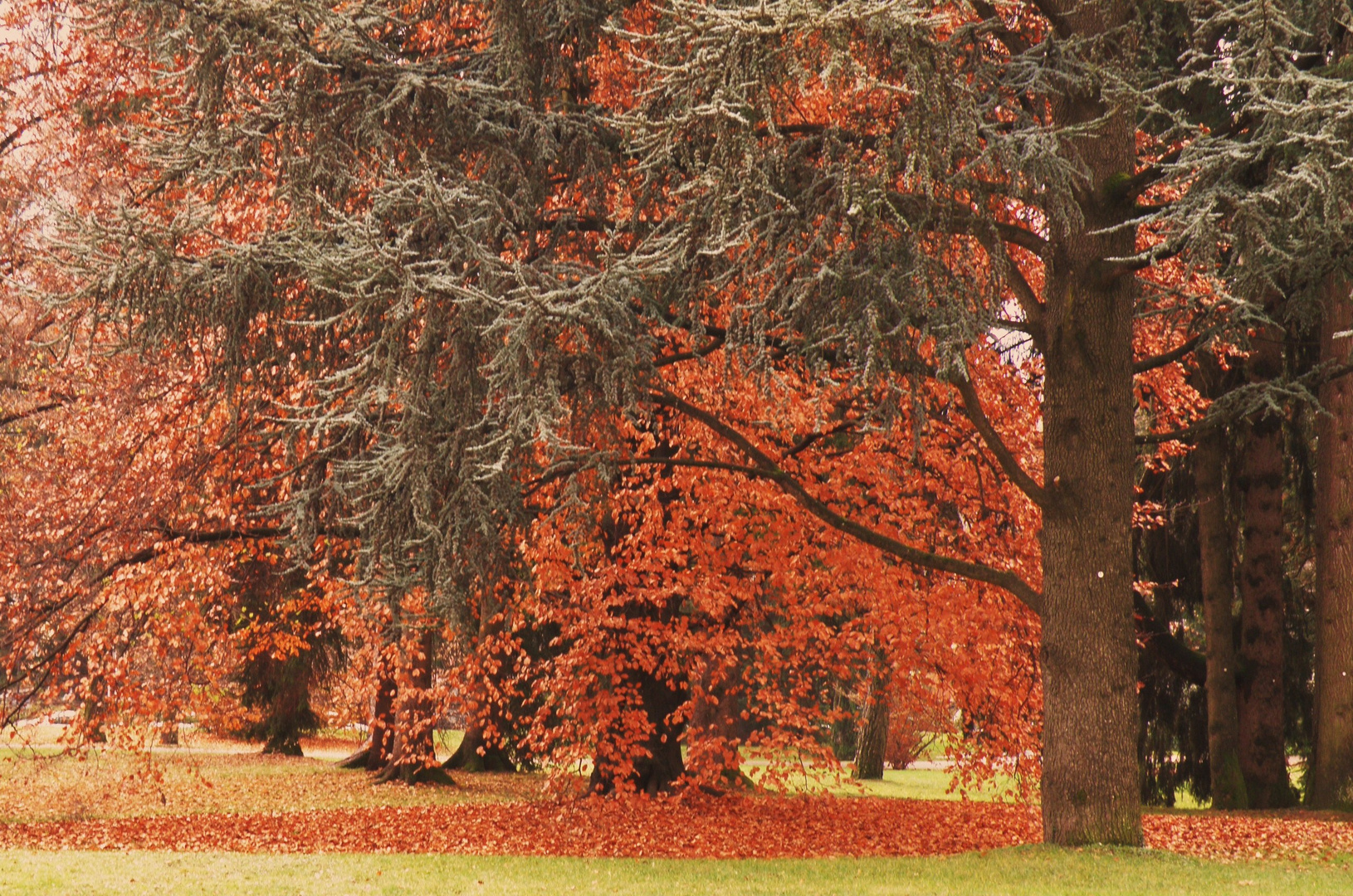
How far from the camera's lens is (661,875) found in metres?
9.35

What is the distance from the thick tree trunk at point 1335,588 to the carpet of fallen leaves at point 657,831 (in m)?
0.78

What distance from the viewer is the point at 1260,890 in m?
7.61

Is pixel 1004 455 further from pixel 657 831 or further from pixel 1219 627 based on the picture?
pixel 1219 627

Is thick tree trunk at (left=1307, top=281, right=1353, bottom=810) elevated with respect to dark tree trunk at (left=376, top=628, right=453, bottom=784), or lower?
elevated

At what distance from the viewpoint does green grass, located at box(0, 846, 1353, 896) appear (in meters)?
7.70

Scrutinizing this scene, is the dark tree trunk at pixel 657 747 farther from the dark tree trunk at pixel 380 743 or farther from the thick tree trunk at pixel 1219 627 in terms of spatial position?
the thick tree trunk at pixel 1219 627

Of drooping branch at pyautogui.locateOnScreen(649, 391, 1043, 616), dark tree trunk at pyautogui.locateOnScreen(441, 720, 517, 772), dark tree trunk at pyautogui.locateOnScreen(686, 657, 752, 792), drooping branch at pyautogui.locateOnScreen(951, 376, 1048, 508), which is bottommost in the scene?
dark tree trunk at pyautogui.locateOnScreen(441, 720, 517, 772)

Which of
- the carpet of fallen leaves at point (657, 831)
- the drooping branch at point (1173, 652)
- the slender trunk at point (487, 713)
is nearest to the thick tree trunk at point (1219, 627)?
the drooping branch at point (1173, 652)

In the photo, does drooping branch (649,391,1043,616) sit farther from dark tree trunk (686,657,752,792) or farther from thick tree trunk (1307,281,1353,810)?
thick tree trunk (1307,281,1353,810)

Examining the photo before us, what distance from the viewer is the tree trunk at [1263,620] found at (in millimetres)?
14914

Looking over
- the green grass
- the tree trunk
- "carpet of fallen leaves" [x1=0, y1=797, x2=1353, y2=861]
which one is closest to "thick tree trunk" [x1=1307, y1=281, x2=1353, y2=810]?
"carpet of fallen leaves" [x1=0, y1=797, x2=1353, y2=861]

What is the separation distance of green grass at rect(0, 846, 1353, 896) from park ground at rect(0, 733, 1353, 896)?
3 centimetres

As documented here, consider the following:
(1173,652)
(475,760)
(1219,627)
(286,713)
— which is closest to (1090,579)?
(1219,627)

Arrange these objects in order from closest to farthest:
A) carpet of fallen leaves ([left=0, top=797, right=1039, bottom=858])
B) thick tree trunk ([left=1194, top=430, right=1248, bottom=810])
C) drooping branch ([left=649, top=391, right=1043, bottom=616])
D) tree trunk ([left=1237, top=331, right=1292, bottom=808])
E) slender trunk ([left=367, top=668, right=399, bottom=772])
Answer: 1. drooping branch ([left=649, top=391, right=1043, bottom=616])
2. carpet of fallen leaves ([left=0, top=797, right=1039, bottom=858])
3. thick tree trunk ([left=1194, top=430, right=1248, bottom=810])
4. tree trunk ([left=1237, top=331, right=1292, bottom=808])
5. slender trunk ([left=367, top=668, right=399, bottom=772])
